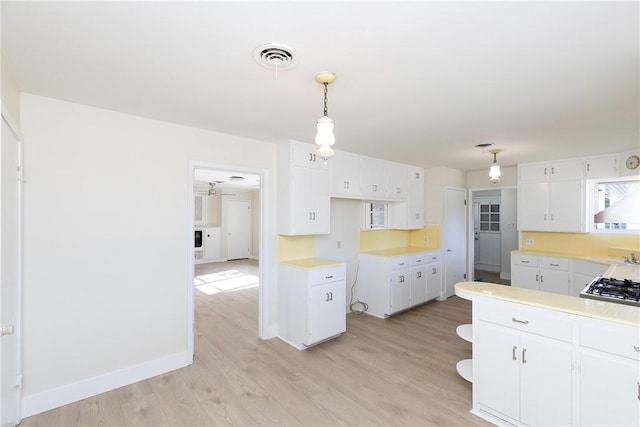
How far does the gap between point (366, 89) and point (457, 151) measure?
8.34 feet

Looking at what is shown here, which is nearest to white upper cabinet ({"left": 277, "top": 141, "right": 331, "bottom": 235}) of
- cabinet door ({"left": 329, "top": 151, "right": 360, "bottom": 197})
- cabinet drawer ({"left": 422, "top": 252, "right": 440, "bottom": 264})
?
cabinet door ({"left": 329, "top": 151, "right": 360, "bottom": 197})

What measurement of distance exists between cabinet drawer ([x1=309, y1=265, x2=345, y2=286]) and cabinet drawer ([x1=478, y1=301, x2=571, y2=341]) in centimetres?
171

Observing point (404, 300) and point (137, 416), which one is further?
point (404, 300)

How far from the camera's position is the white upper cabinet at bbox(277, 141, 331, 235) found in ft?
11.6

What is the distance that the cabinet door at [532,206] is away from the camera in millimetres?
4758

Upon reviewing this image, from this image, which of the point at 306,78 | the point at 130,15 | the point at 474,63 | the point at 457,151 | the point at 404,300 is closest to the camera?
the point at 130,15

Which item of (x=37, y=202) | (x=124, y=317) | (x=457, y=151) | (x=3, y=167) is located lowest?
(x=124, y=317)

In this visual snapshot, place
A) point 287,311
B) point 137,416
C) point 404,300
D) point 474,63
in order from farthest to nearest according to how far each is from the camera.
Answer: point 404,300, point 287,311, point 137,416, point 474,63

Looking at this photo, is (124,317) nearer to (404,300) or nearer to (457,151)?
(404,300)

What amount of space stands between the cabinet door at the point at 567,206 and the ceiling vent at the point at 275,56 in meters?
4.81

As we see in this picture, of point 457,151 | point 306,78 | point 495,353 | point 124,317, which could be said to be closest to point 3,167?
point 124,317

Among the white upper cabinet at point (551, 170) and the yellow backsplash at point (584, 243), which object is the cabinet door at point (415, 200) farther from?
the yellow backsplash at point (584, 243)

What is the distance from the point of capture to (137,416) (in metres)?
2.26

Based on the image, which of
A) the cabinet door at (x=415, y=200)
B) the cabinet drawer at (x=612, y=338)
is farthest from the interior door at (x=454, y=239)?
the cabinet drawer at (x=612, y=338)
